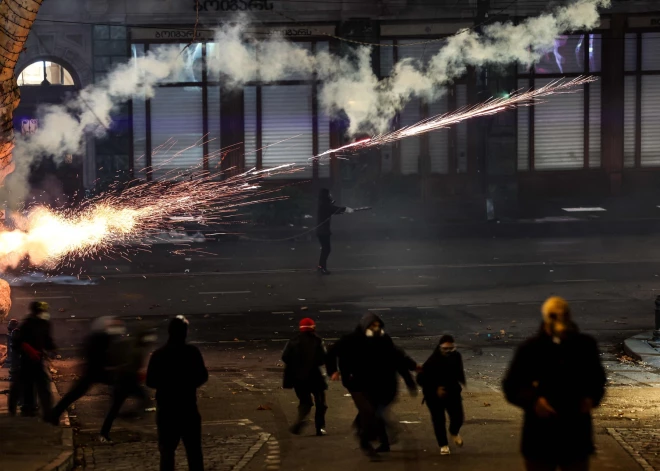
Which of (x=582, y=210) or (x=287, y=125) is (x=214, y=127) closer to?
(x=287, y=125)

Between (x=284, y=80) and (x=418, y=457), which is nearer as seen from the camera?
Answer: (x=418, y=457)

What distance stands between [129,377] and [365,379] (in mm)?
2378

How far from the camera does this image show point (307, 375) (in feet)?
30.9

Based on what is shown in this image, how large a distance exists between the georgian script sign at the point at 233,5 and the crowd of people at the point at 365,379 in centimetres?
1959

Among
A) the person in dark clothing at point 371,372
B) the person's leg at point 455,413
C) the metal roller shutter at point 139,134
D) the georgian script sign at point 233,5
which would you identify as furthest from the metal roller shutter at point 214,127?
the person's leg at point 455,413

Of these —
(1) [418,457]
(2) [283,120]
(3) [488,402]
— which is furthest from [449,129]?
(1) [418,457]

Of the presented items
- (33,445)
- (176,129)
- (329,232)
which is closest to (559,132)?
(176,129)

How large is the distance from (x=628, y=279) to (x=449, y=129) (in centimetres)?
1246

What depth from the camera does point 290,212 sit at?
28203mm

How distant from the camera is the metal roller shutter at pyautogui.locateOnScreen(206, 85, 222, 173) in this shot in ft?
100

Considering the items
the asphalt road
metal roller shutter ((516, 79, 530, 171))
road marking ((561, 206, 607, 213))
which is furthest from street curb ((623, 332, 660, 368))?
metal roller shutter ((516, 79, 530, 171))

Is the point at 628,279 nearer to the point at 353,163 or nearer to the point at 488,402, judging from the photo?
the point at 488,402

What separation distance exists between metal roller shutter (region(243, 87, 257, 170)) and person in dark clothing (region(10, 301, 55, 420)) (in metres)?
20.9

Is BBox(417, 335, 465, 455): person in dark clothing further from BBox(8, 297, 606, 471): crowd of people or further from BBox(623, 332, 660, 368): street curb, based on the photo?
BBox(623, 332, 660, 368): street curb
